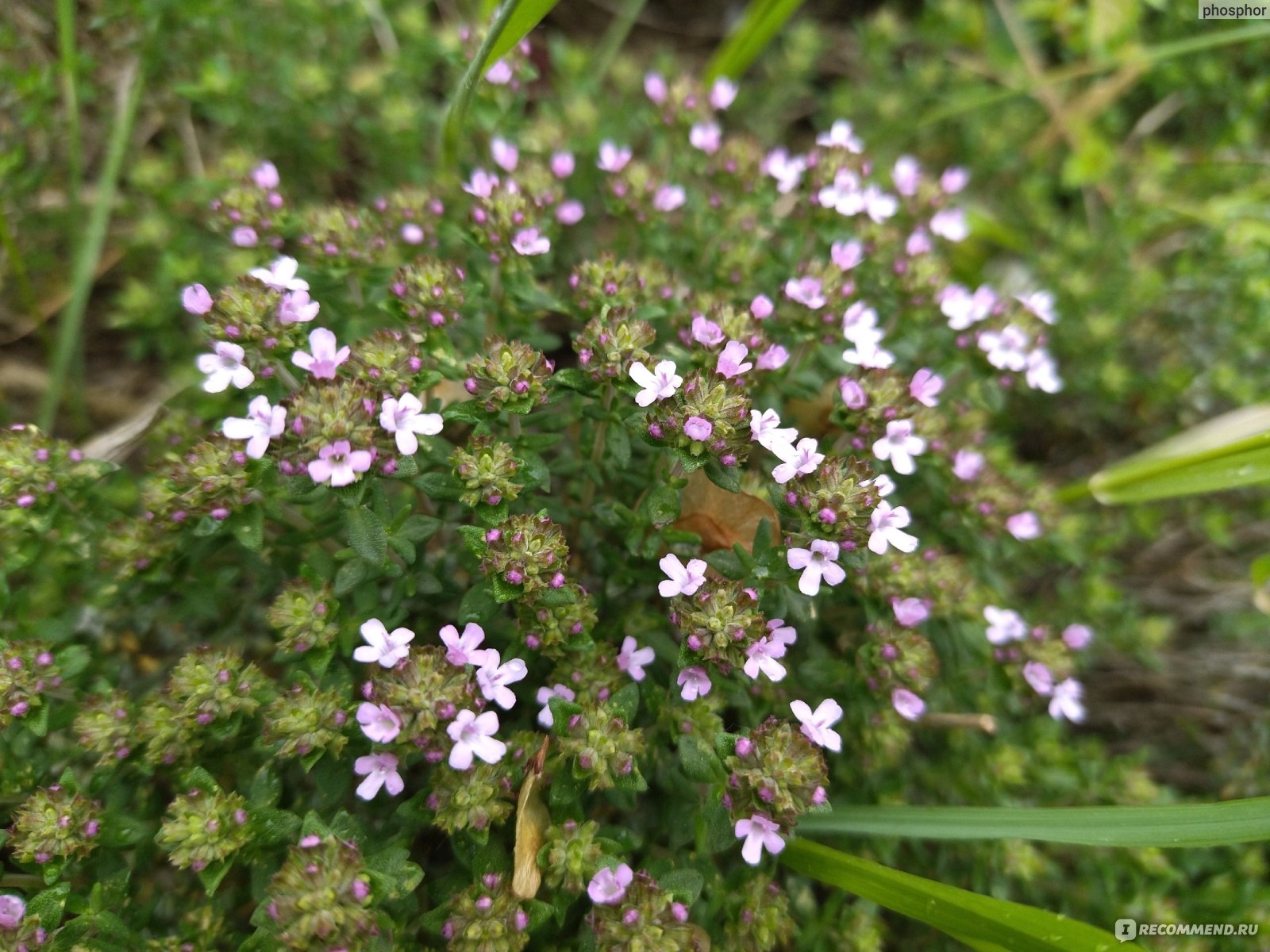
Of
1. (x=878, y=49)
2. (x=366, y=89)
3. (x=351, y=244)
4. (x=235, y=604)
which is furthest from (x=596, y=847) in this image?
(x=878, y=49)

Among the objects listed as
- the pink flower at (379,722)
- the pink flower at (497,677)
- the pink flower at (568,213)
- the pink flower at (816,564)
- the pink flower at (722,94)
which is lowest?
the pink flower at (379,722)

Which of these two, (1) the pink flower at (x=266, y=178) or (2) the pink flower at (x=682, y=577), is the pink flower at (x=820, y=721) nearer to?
(2) the pink flower at (x=682, y=577)

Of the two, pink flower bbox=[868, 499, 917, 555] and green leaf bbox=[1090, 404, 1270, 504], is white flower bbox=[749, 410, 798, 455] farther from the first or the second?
green leaf bbox=[1090, 404, 1270, 504]

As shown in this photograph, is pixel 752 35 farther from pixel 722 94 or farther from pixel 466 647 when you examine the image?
pixel 466 647

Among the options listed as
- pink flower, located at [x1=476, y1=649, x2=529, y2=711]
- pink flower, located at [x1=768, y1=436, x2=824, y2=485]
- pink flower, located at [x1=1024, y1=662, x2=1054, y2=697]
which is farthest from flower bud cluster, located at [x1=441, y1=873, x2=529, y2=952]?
pink flower, located at [x1=1024, y1=662, x2=1054, y2=697]

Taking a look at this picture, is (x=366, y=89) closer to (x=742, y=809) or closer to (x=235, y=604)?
(x=235, y=604)

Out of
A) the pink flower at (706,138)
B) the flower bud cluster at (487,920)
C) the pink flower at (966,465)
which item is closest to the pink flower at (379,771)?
the flower bud cluster at (487,920)
